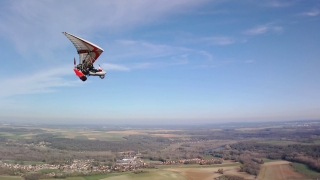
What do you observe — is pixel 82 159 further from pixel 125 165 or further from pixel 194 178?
pixel 194 178

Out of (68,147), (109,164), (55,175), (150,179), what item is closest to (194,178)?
(150,179)

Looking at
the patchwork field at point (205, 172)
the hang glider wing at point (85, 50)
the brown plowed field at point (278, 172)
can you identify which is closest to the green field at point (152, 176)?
the patchwork field at point (205, 172)

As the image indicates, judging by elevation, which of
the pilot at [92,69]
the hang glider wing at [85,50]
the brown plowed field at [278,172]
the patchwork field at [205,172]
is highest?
the hang glider wing at [85,50]

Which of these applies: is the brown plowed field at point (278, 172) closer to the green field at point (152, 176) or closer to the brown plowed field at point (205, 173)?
the brown plowed field at point (205, 173)

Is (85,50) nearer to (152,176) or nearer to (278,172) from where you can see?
(152,176)

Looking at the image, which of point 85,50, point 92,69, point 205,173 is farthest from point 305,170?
point 85,50

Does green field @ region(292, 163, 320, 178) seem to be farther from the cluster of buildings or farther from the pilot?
the cluster of buildings

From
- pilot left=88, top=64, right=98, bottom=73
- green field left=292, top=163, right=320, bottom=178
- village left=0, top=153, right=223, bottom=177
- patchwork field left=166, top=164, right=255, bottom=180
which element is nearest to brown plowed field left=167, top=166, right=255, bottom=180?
patchwork field left=166, top=164, right=255, bottom=180
